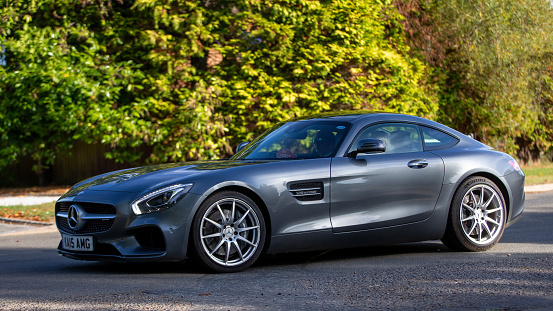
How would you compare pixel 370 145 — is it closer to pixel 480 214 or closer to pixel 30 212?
pixel 480 214

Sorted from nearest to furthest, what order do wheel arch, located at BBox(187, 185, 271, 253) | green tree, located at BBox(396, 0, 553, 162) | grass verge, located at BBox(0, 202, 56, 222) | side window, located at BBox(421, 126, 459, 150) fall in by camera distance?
1. wheel arch, located at BBox(187, 185, 271, 253)
2. side window, located at BBox(421, 126, 459, 150)
3. grass verge, located at BBox(0, 202, 56, 222)
4. green tree, located at BBox(396, 0, 553, 162)

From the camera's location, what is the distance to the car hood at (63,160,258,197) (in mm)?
6266

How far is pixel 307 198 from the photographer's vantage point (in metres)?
6.63

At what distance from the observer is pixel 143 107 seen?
55.9 ft

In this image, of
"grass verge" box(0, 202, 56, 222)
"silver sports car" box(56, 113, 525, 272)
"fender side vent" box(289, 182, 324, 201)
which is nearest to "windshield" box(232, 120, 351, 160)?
"silver sports car" box(56, 113, 525, 272)

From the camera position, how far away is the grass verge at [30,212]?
12.4 metres

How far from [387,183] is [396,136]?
0.65 meters

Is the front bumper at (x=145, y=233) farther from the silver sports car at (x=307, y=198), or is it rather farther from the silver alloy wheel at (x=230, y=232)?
Result: the silver alloy wheel at (x=230, y=232)

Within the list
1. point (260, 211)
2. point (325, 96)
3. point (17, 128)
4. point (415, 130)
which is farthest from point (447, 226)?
point (17, 128)

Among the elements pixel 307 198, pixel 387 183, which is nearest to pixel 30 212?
pixel 307 198

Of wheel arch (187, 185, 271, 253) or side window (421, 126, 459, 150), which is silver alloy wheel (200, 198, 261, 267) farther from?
side window (421, 126, 459, 150)

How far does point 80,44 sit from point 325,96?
614cm

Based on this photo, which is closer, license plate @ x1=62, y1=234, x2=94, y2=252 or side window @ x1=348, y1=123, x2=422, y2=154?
license plate @ x1=62, y1=234, x2=94, y2=252

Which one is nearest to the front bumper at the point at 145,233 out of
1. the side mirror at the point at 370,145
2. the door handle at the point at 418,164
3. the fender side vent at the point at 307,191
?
the fender side vent at the point at 307,191
